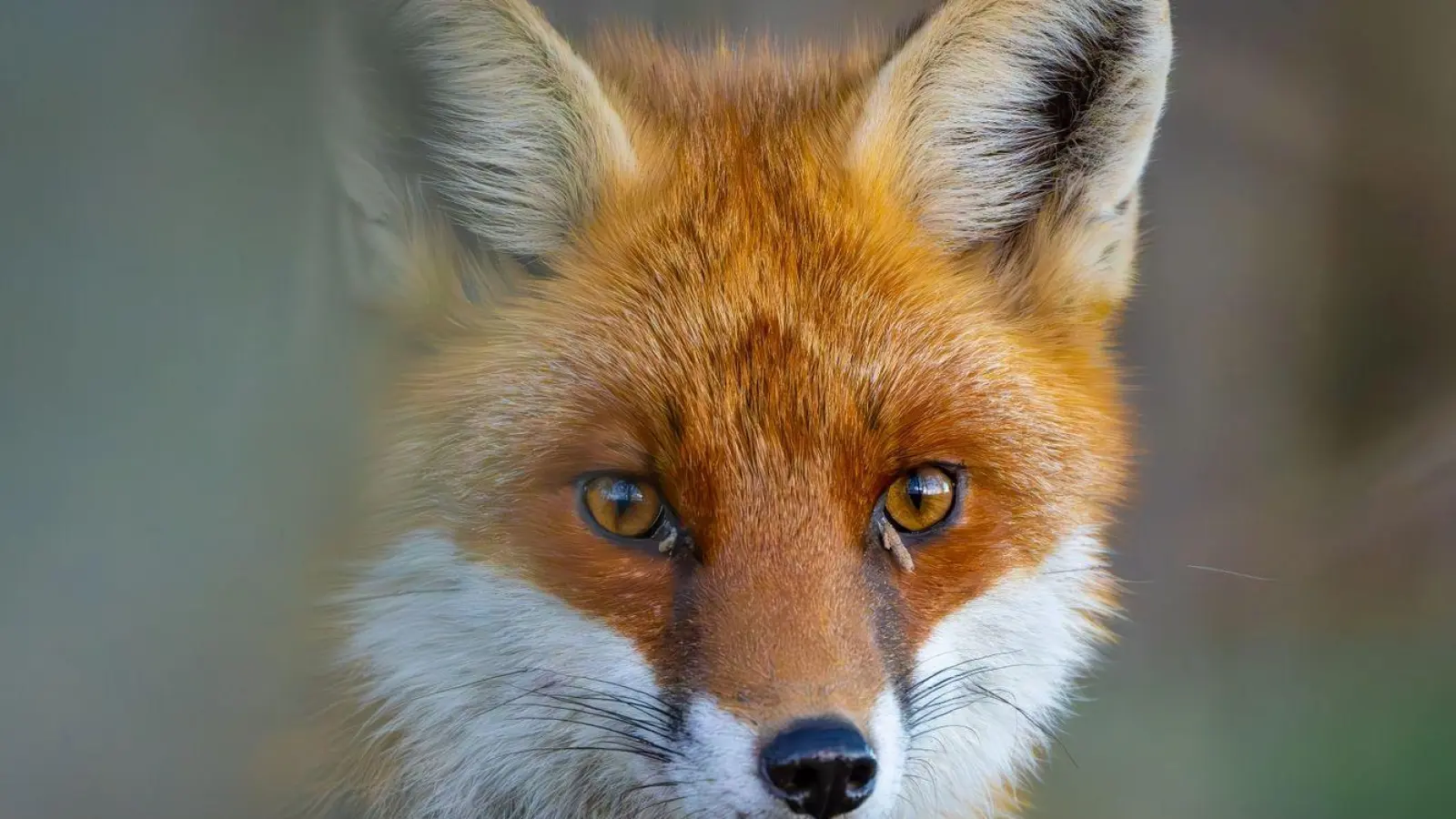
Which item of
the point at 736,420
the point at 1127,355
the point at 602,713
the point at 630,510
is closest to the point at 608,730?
the point at 602,713

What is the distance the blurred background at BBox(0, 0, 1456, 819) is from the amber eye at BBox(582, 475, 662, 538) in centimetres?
34

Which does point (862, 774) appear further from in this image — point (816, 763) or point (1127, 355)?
point (1127, 355)

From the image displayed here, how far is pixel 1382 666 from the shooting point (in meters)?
2.19

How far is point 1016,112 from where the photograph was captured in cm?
182

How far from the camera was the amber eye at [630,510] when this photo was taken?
1.50 metres

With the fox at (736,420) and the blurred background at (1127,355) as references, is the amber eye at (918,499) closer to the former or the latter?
the fox at (736,420)

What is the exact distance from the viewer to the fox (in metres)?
1.45

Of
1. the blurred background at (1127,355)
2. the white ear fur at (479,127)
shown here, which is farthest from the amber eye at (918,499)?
the blurred background at (1127,355)

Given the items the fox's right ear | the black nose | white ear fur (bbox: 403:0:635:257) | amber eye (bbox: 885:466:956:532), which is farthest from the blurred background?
amber eye (bbox: 885:466:956:532)

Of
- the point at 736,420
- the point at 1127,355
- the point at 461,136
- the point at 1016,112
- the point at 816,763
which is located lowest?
the point at 816,763

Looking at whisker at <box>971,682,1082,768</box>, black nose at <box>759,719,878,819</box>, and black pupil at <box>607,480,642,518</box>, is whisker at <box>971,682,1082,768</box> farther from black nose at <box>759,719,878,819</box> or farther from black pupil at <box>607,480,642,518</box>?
black pupil at <box>607,480,642,518</box>

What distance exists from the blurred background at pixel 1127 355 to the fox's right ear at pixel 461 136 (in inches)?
3.2

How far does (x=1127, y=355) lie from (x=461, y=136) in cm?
151

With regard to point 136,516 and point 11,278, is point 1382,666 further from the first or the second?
point 11,278
